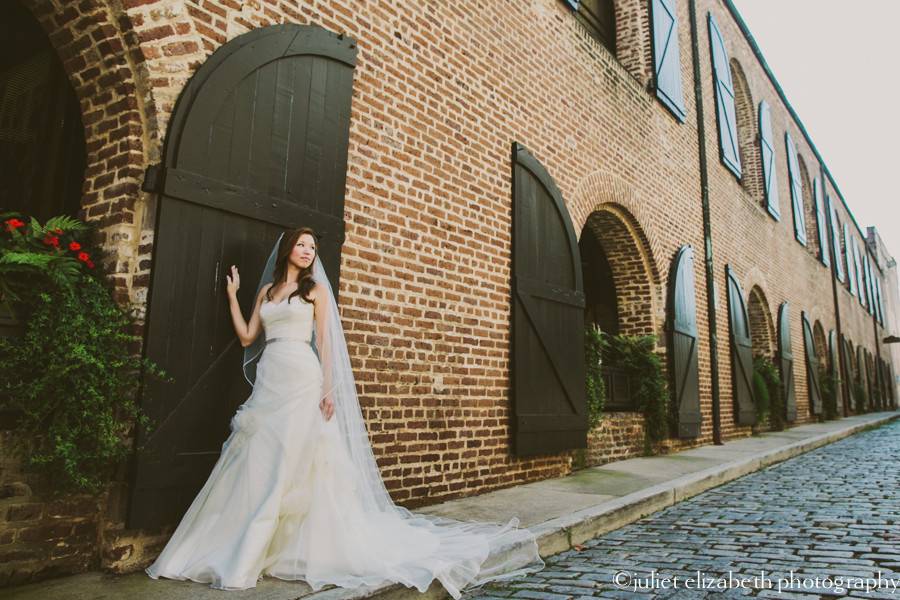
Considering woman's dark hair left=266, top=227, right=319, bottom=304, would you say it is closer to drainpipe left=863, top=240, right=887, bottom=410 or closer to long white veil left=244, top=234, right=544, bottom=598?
long white veil left=244, top=234, right=544, bottom=598

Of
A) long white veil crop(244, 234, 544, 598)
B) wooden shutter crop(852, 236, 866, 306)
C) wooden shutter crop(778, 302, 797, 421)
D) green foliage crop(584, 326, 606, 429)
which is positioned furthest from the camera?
wooden shutter crop(852, 236, 866, 306)

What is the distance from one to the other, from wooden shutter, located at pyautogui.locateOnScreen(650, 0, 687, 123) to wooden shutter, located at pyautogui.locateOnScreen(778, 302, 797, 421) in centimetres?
624

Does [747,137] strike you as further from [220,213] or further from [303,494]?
[303,494]

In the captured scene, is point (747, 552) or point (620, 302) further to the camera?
point (620, 302)

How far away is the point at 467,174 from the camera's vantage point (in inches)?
213

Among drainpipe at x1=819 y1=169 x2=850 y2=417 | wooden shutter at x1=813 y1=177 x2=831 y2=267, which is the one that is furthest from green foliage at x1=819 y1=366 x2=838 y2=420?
wooden shutter at x1=813 y1=177 x2=831 y2=267

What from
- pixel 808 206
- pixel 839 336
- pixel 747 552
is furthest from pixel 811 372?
pixel 747 552

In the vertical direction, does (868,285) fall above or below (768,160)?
above

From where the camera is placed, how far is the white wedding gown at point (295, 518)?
111 inches

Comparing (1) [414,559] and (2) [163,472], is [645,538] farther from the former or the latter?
(2) [163,472]

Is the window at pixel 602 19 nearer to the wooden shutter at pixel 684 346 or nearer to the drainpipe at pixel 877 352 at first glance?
the wooden shutter at pixel 684 346

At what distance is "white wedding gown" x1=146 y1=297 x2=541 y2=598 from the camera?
2812 millimetres

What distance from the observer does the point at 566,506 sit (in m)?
4.45

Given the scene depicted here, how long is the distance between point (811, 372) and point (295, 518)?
16.2m
